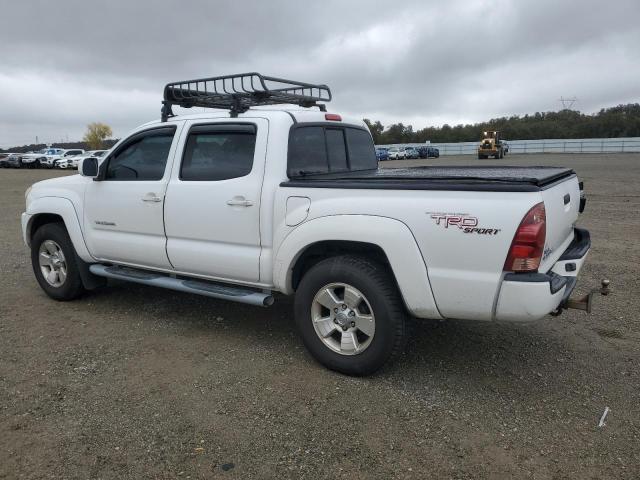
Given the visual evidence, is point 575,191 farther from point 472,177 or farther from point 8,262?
point 8,262

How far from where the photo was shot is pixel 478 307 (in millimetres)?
3242

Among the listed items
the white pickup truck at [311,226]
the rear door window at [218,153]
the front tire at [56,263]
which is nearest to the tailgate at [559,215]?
the white pickup truck at [311,226]

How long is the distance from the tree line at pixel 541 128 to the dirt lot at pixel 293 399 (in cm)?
6383

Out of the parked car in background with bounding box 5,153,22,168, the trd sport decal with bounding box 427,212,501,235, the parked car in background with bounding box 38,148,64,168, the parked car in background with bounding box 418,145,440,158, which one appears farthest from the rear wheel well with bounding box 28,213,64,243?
the parked car in background with bounding box 418,145,440,158

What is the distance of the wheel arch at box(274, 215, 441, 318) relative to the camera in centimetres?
338

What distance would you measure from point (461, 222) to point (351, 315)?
105cm

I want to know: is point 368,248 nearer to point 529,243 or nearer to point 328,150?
point 529,243

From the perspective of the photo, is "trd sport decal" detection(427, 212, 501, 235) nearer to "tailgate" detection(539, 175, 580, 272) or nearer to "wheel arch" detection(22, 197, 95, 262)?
"tailgate" detection(539, 175, 580, 272)

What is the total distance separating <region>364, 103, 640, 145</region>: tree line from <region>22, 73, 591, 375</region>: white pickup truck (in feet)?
208

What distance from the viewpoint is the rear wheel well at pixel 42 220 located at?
18.4 ft

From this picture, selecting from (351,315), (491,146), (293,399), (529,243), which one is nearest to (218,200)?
(351,315)

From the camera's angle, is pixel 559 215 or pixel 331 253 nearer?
pixel 559 215

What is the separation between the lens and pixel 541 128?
269 ft

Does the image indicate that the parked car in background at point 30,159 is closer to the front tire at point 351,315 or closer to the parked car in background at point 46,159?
the parked car in background at point 46,159
